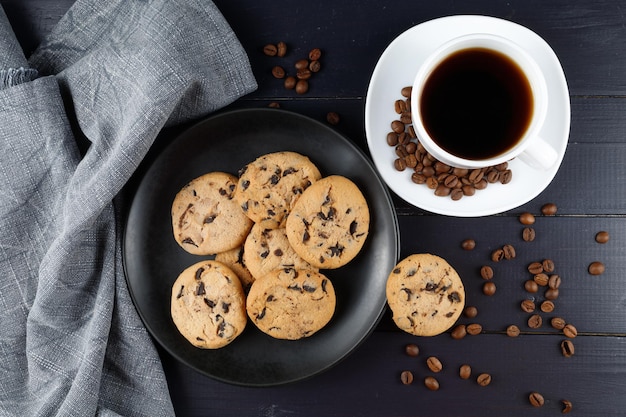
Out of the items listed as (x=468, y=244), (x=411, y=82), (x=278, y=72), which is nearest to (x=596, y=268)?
(x=468, y=244)

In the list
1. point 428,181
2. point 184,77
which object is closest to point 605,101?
point 428,181

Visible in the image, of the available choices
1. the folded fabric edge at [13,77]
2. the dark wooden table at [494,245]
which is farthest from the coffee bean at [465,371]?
the folded fabric edge at [13,77]

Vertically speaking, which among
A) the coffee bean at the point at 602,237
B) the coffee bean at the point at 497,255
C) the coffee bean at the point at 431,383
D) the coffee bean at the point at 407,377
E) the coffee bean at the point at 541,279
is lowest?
the coffee bean at the point at 431,383

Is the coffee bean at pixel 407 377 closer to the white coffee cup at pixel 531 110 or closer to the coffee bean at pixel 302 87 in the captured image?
the white coffee cup at pixel 531 110

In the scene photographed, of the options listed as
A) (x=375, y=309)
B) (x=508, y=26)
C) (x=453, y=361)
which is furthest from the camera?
(x=453, y=361)

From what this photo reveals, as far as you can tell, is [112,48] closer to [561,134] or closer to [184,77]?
[184,77]

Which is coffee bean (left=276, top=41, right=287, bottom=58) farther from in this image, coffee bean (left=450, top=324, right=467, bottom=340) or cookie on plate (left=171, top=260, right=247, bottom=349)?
coffee bean (left=450, top=324, right=467, bottom=340)
